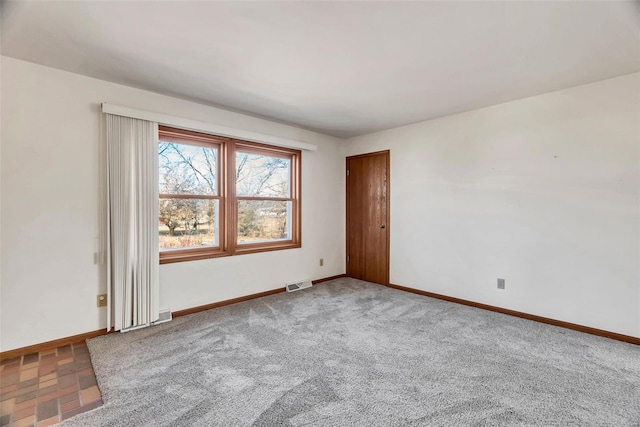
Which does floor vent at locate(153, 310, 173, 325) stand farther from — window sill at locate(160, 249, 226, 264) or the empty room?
window sill at locate(160, 249, 226, 264)

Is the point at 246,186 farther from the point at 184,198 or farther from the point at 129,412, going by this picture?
the point at 129,412

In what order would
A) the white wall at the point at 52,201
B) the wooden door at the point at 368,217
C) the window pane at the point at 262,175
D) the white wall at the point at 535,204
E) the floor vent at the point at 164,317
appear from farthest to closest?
the wooden door at the point at 368,217 < the window pane at the point at 262,175 < the floor vent at the point at 164,317 < the white wall at the point at 535,204 < the white wall at the point at 52,201

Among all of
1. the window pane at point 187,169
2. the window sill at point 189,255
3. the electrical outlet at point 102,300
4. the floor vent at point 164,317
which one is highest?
the window pane at point 187,169

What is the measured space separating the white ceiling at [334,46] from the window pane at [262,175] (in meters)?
0.98

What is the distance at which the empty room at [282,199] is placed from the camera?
71.4 inches

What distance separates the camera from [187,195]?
3.37 metres

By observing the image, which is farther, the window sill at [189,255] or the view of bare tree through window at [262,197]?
the view of bare tree through window at [262,197]

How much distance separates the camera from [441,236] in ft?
12.8

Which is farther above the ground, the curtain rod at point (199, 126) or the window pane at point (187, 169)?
the curtain rod at point (199, 126)

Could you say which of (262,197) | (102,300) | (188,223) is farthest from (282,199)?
(102,300)

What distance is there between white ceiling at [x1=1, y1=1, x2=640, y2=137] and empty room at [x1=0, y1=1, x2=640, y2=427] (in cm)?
2

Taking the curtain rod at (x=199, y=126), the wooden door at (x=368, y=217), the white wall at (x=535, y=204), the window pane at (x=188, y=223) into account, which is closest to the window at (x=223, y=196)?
the window pane at (x=188, y=223)

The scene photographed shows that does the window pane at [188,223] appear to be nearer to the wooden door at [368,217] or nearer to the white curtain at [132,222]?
the white curtain at [132,222]

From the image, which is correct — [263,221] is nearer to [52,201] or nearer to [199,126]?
[199,126]
